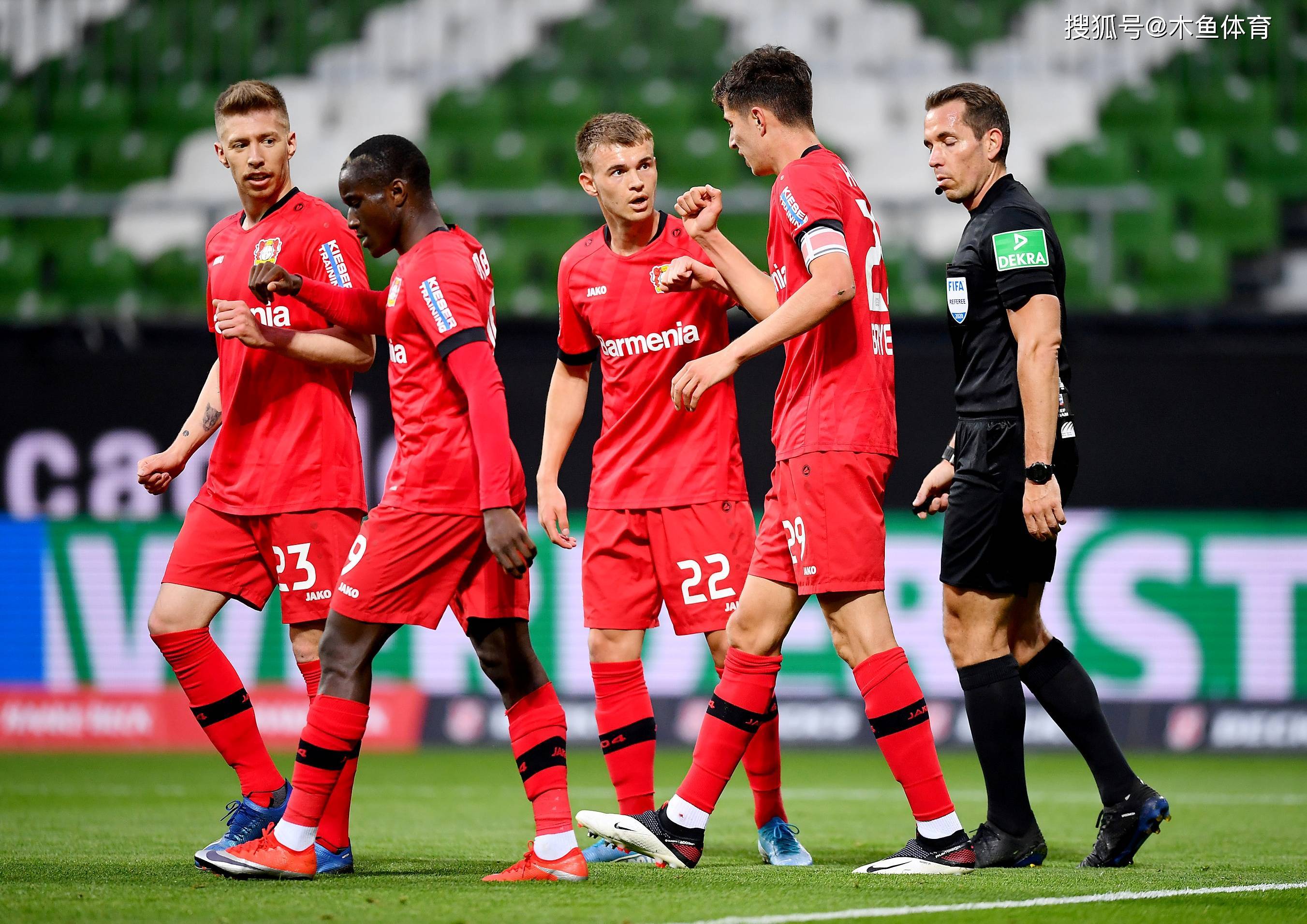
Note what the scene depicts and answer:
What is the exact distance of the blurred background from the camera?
9.29m

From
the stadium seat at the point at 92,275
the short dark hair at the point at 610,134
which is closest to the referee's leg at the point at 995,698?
the short dark hair at the point at 610,134

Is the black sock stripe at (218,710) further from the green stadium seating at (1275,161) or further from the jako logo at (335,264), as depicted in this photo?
the green stadium seating at (1275,161)

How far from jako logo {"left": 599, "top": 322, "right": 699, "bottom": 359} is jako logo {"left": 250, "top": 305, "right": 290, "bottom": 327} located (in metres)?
1.09

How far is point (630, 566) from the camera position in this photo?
5105mm

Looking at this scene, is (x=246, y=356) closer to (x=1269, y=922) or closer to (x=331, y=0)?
(x=1269, y=922)

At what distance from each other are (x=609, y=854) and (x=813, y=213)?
2.17 m

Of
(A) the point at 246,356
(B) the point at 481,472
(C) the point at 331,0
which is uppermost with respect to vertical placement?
(C) the point at 331,0

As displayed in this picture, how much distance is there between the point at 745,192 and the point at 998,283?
6.30m

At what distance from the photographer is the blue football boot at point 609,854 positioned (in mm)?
4891

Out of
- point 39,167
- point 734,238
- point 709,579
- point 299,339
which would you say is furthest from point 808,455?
point 39,167

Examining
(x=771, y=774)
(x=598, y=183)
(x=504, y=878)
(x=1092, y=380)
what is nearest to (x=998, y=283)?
(x=598, y=183)

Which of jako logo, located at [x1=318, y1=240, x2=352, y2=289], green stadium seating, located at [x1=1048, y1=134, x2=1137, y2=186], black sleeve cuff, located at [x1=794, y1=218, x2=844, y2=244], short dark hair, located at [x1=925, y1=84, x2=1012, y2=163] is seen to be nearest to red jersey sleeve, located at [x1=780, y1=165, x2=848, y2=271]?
black sleeve cuff, located at [x1=794, y1=218, x2=844, y2=244]

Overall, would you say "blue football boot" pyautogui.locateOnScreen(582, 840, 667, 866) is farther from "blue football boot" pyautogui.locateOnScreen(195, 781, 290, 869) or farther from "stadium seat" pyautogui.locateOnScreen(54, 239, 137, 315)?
"stadium seat" pyautogui.locateOnScreen(54, 239, 137, 315)

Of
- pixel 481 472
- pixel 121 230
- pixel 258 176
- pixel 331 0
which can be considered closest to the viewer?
pixel 481 472
